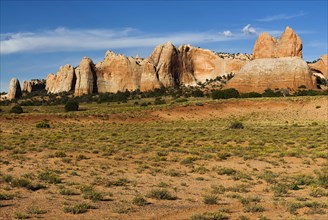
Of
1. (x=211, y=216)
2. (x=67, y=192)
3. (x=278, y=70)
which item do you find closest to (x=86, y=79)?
(x=278, y=70)

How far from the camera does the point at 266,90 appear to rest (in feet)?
285

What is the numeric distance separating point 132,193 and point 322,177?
8888mm

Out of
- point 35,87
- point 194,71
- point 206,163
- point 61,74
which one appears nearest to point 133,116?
point 206,163

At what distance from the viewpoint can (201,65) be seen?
446 feet

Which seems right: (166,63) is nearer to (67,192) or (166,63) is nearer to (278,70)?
(278,70)

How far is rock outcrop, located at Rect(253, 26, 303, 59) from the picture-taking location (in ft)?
320

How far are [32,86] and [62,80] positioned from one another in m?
42.6

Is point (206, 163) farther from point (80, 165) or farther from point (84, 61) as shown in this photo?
point (84, 61)

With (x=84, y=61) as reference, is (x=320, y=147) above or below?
below

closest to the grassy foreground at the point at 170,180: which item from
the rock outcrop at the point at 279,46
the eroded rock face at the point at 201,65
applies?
the rock outcrop at the point at 279,46

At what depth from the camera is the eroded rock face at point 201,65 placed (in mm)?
129250

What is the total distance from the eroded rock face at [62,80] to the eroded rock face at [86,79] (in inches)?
381

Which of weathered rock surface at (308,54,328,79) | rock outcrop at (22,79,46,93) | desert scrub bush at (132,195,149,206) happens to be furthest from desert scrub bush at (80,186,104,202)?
rock outcrop at (22,79,46,93)

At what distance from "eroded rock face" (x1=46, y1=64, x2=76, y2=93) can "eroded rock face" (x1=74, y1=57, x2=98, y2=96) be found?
968 centimetres
